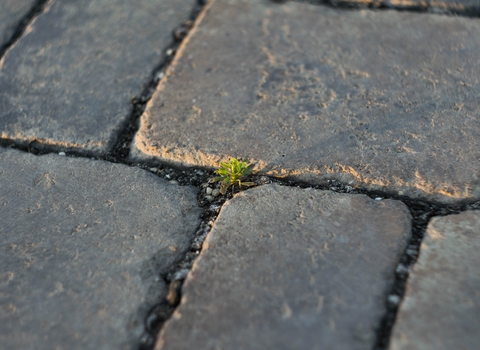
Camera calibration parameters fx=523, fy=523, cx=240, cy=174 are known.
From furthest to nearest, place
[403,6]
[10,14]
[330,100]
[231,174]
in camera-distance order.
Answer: [10,14], [403,6], [330,100], [231,174]

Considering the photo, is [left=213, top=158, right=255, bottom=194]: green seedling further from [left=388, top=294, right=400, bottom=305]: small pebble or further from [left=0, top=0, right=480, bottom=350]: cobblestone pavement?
[left=388, top=294, right=400, bottom=305]: small pebble

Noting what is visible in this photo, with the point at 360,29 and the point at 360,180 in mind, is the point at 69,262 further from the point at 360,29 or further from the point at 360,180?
the point at 360,29

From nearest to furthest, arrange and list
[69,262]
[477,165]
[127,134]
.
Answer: [69,262]
[477,165]
[127,134]

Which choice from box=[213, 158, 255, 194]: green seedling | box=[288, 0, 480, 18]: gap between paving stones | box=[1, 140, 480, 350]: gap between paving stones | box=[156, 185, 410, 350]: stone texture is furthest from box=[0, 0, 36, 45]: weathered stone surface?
box=[156, 185, 410, 350]: stone texture

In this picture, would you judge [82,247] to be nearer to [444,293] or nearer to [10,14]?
[444,293]

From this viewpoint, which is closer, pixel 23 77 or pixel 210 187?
pixel 210 187

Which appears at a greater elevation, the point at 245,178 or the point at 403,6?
the point at 403,6

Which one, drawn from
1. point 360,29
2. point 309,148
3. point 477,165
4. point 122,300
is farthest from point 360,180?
point 360,29

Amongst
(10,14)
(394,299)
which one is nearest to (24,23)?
(10,14)
